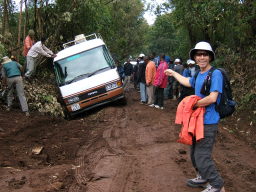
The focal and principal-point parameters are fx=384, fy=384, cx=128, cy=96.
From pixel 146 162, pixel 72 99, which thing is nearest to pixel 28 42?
pixel 72 99

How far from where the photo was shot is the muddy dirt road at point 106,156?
18.4 ft

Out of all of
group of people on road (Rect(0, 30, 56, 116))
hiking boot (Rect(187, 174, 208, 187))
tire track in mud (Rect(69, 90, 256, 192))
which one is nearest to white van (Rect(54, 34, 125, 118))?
group of people on road (Rect(0, 30, 56, 116))

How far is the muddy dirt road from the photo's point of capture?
5602 millimetres

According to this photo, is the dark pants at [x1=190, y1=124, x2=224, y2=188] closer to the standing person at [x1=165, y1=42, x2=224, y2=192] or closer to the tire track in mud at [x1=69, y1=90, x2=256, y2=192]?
the standing person at [x1=165, y1=42, x2=224, y2=192]

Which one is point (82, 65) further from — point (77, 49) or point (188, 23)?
point (188, 23)

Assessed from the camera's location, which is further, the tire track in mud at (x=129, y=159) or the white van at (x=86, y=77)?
the white van at (x=86, y=77)

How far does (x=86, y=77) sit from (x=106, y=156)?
19.5ft

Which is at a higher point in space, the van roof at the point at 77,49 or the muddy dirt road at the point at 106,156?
the van roof at the point at 77,49

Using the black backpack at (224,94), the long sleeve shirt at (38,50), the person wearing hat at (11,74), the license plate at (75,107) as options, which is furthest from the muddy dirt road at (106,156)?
the long sleeve shirt at (38,50)

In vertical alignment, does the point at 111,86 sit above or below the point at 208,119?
below

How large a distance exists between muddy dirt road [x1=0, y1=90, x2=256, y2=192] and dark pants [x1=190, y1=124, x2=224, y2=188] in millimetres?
619

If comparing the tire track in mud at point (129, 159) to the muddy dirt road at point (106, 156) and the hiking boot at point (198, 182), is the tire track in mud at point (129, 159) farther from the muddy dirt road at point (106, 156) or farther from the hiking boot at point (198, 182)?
the hiking boot at point (198, 182)

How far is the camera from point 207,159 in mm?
4672

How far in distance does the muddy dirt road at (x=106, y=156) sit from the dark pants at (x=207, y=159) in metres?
0.62
